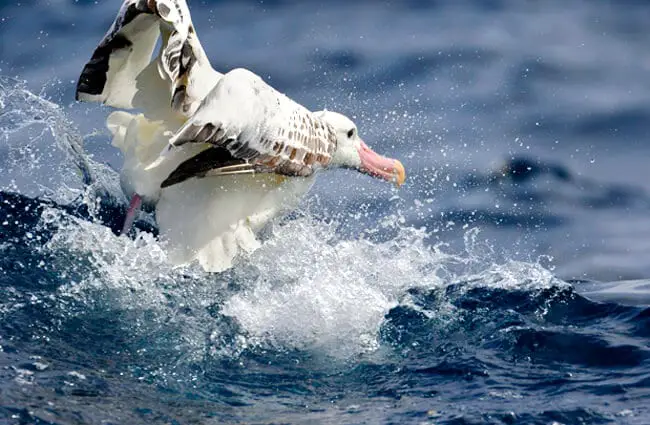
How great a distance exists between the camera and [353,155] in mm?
7199

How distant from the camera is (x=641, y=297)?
732 centimetres

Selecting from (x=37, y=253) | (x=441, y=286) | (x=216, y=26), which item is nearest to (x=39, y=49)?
(x=216, y=26)

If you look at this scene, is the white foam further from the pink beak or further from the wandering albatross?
the pink beak

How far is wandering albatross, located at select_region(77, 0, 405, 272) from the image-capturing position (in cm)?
584

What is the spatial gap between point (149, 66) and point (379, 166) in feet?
6.10

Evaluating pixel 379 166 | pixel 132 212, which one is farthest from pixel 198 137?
pixel 379 166

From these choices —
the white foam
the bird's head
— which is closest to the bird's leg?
the white foam

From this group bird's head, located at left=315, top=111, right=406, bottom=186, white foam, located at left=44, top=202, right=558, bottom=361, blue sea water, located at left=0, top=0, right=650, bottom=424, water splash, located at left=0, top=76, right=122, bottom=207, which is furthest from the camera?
water splash, located at left=0, top=76, right=122, bottom=207

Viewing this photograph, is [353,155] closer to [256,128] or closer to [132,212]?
[256,128]

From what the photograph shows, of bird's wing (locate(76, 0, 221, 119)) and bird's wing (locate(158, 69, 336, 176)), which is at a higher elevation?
bird's wing (locate(76, 0, 221, 119))

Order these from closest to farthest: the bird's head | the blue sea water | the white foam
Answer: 1. the blue sea water
2. the white foam
3. the bird's head

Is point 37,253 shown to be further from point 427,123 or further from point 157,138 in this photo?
point 427,123

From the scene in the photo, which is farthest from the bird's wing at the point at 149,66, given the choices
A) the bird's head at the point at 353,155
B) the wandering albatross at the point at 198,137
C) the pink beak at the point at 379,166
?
the pink beak at the point at 379,166

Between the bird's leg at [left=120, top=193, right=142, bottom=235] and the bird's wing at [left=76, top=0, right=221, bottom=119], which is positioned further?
the bird's leg at [left=120, top=193, right=142, bottom=235]
